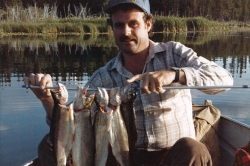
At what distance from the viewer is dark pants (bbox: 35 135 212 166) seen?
9.00ft

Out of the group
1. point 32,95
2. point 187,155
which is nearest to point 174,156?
point 187,155

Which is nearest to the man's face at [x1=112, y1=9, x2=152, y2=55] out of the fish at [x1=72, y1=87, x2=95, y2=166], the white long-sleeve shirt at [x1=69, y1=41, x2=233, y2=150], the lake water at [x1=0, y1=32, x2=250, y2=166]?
the white long-sleeve shirt at [x1=69, y1=41, x2=233, y2=150]

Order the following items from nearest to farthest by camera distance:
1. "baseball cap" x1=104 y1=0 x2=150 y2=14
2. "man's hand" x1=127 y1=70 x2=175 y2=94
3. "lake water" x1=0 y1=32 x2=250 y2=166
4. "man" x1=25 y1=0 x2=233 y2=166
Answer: "man's hand" x1=127 y1=70 x2=175 y2=94, "man" x1=25 y1=0 x2=233 y2=166, "baseball cap" x1=104 y1=0 x2=150 y2=14, "lake water" x1=0 y1=32 x2=250 y2=166

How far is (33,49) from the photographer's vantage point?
745 inches

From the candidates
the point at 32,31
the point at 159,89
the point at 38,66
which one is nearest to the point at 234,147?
the point at 159,89

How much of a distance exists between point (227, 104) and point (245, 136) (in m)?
4.15

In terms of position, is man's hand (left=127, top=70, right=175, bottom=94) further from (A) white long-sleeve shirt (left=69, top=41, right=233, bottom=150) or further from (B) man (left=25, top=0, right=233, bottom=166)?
(A) white long-sleeve shirt (left=69, top=41, right=233, bottom=150)

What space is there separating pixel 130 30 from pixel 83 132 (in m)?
1.25

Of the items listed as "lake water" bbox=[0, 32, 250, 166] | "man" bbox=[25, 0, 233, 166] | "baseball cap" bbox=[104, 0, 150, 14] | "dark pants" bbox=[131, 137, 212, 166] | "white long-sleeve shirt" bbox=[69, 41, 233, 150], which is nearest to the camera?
"dark pants" bbox=[131, 137, 212, 166]

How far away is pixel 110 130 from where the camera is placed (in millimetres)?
2697

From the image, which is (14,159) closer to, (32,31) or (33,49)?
(33,49)

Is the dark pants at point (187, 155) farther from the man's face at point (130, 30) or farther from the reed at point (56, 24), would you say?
the reed at point (56, 24)

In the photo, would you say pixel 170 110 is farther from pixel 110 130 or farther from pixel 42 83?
pixel 42 83

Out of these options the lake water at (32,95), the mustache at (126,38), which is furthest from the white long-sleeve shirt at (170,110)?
the lake water at (32,95)
